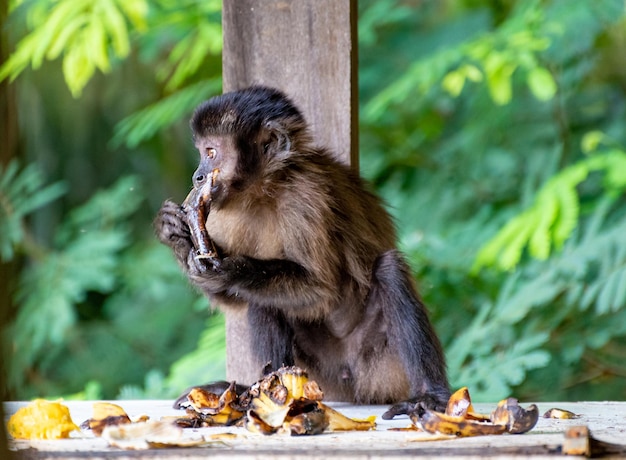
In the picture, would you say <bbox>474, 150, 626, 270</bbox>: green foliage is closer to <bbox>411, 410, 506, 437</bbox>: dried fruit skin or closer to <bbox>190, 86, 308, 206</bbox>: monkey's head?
<bbox>190, 86, 308, 206</bbox>: monkey's head

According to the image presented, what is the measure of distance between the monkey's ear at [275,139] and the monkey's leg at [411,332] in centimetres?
84

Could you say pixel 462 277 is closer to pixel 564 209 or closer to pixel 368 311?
pixel 564 209

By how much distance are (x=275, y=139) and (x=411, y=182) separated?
3855 mm

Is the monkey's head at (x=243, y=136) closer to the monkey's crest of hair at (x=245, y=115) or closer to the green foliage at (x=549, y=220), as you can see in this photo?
the monkey's crest of hair at (x=245, y=115)

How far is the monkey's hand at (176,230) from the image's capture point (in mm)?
5145

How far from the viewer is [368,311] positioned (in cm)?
540

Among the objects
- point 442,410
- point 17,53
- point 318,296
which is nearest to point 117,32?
point 17,53

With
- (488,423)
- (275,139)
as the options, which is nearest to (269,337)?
(275,139)

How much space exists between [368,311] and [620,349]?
14.1ft

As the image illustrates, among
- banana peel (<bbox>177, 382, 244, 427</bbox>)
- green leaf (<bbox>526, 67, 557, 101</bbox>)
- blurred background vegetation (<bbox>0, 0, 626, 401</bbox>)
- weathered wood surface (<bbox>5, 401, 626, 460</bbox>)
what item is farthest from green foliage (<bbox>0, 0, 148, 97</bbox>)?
weathered wood surface (<bbox>5, 401, 626, 460</bbox>)

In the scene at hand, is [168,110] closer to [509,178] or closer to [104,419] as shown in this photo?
[509,178]

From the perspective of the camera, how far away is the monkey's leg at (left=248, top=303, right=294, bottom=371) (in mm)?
5410

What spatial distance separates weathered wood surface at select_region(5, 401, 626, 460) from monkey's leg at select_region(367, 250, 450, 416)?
46cm

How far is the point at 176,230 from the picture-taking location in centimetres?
515
